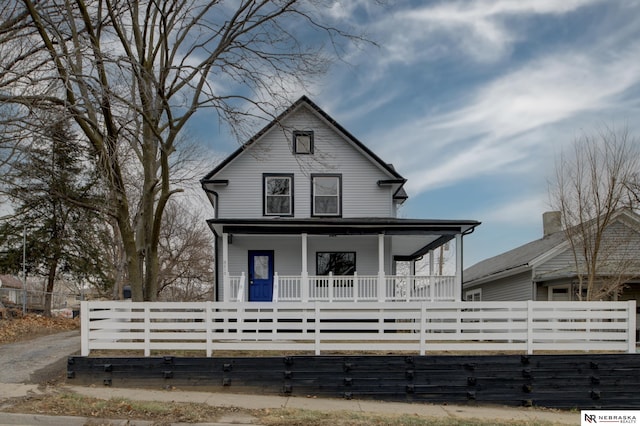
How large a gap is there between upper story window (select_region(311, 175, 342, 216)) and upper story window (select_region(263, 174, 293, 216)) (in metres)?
0.81

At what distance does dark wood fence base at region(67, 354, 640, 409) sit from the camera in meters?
8.78

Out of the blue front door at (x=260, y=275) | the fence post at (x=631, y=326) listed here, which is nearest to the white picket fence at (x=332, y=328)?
the fence post at (x=631, y=326)

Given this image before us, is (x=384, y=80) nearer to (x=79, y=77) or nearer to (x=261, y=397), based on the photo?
(x=79, y=77)

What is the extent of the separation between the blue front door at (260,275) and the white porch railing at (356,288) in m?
0.71

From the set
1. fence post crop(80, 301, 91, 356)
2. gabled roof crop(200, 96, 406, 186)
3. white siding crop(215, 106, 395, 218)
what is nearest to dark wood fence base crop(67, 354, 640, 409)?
fence post crop(80, 301, 91, 356)

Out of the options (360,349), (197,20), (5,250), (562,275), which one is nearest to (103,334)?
(360,349)

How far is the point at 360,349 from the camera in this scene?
9445 mm

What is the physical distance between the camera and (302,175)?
54.6ft

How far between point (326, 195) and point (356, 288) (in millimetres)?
4146

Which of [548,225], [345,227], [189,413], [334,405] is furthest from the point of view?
[548,225]

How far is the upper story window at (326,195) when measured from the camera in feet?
54.4

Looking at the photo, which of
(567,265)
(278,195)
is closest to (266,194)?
(278,195)

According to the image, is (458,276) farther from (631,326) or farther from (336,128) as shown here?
(336,128)

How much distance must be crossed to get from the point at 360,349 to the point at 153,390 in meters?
3.98
